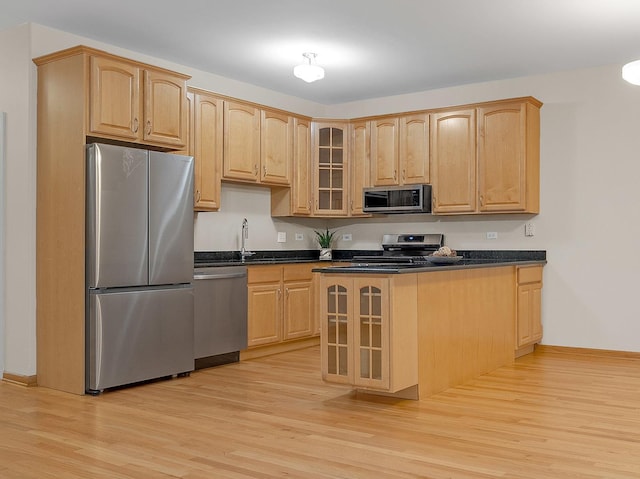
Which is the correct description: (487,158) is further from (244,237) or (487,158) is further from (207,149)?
(207,149)

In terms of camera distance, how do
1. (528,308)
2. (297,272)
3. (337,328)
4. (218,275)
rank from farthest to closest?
(297,272) < (528,308) < (218,275) < (337,328)

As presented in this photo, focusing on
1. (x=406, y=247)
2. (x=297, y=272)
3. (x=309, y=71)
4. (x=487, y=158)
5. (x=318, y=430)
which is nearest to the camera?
(x=318, y=430)

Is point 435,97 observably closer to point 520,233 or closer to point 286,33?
point 520,233

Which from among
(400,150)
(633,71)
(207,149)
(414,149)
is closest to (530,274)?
(414,149)

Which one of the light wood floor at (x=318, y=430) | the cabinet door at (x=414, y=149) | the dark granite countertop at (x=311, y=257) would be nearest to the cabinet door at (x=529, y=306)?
the dark granite countertop at (x=311, y=257)

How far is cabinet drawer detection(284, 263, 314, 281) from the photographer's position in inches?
246

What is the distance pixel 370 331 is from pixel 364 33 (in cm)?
234

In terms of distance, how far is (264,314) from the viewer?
5988mm

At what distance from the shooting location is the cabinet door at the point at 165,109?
4.91 meters

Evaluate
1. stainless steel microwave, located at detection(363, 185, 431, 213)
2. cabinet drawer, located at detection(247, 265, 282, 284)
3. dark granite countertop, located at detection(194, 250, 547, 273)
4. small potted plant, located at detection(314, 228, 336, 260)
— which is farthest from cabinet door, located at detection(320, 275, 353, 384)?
small potted plant, located at detection(314, 228, 336, 260)

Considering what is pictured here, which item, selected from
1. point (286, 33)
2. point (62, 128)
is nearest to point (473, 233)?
point (286, 33)

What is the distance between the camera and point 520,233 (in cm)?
643

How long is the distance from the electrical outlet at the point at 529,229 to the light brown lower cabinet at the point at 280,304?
2.10 m

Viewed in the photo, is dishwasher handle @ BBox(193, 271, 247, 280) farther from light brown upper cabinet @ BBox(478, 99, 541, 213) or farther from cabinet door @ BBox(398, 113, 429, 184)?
light brown upper cabinet @ BBox(478, 99, 541, 213)
